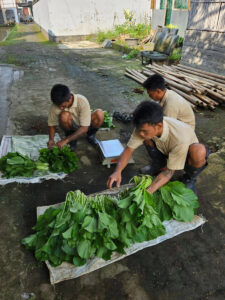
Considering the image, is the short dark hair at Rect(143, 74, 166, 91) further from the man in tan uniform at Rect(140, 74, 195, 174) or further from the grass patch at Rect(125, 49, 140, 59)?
the grass patch at Rect(125, 49, 140, 59)

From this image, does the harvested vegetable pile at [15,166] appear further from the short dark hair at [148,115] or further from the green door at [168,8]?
the green door at [168,8]

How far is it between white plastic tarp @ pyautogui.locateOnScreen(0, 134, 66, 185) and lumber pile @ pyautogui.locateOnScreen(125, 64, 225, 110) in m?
4.03

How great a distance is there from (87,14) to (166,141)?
57.7 ft

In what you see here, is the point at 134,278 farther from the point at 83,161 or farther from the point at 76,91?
the point at 76,91

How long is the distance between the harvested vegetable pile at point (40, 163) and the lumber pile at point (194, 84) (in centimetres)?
398

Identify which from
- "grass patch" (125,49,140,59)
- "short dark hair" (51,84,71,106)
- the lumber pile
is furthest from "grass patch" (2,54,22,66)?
"short dark hair" (51,84,71,106)

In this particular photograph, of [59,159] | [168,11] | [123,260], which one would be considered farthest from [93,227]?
[168,11]

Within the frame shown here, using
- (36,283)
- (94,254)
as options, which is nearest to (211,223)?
(94,254)

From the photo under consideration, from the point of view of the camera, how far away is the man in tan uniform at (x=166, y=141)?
239 centimetres

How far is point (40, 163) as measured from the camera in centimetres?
369

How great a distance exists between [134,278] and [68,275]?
674 mm

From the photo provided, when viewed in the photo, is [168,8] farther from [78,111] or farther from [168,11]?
[78,111]

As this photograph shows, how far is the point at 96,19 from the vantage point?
684 inches

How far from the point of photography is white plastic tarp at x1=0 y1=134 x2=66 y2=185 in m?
3.57
